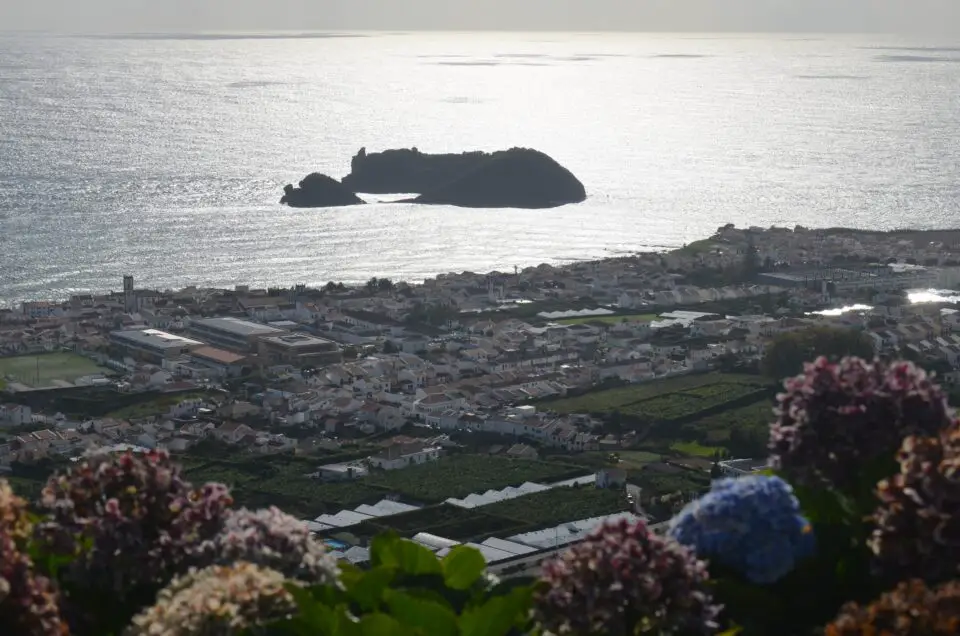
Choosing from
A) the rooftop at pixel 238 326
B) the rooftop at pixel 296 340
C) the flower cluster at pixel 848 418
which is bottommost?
the rooftop at pixel 296 340

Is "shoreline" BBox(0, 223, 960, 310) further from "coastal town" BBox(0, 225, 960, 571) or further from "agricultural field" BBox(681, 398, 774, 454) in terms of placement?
"agricultural field" BBox(681, 398, 774, 454)

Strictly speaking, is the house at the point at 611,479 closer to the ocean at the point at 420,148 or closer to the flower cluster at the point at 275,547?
the flower cluster at the point at 275,547

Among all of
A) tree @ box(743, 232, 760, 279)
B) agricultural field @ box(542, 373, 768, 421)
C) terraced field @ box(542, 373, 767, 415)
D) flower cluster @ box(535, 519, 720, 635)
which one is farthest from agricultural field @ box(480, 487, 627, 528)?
tree @ box(743, 232, 760, 279)

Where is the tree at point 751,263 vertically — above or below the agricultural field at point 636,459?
above

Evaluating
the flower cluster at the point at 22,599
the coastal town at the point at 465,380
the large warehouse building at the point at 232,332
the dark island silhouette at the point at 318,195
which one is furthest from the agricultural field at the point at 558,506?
the dark island silhouette at the point at 318,195

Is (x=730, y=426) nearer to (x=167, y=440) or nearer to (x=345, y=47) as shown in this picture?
(x=167, y=440)

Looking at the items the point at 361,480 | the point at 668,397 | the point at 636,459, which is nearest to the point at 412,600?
the point at 361,480
